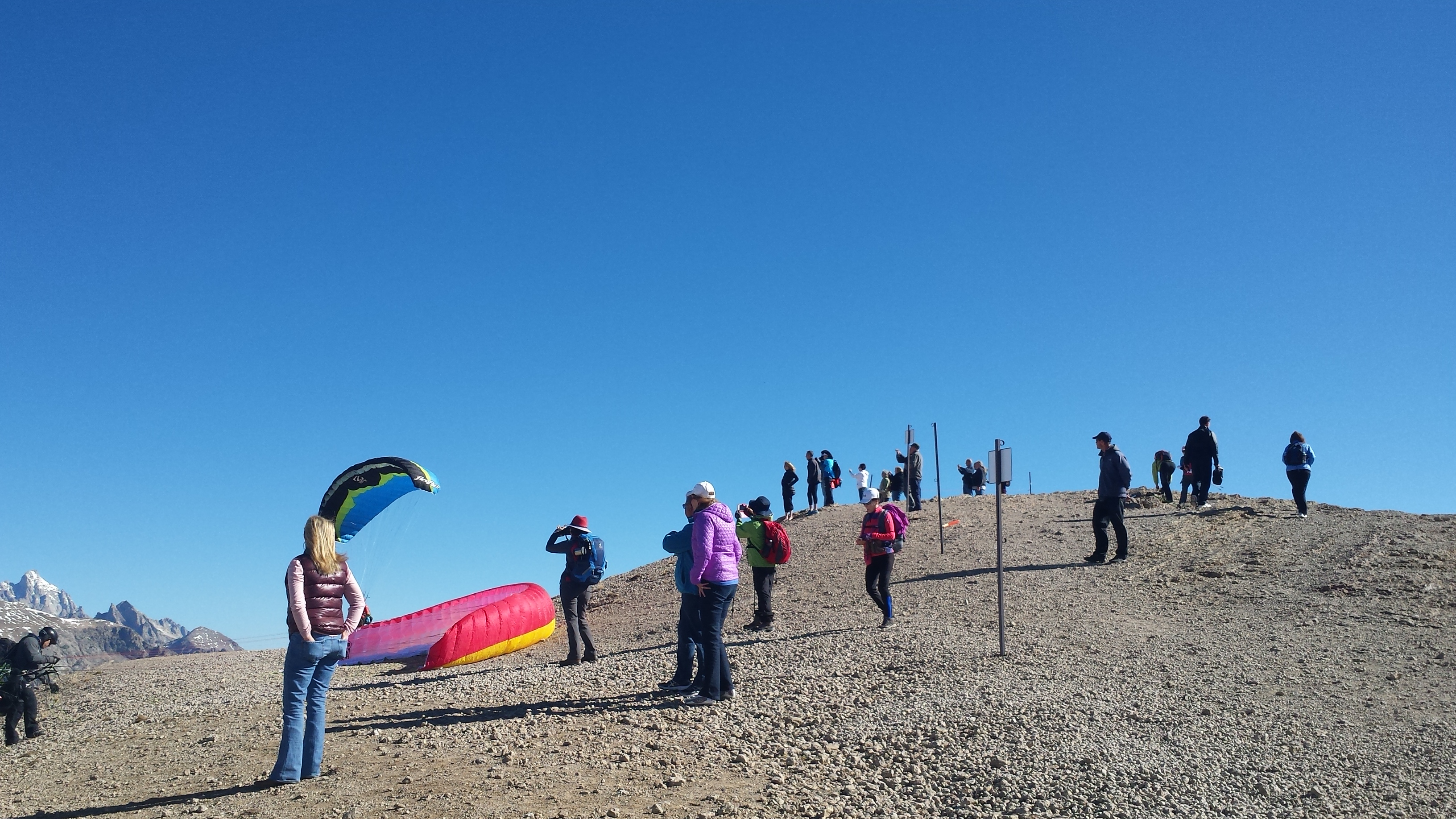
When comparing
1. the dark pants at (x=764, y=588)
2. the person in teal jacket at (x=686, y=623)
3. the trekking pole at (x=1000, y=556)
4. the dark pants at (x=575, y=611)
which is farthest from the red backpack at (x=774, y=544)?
the person in teal jacket at (x=686, y=623)

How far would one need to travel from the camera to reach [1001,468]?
10953mm

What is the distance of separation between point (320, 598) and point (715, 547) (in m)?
3.42

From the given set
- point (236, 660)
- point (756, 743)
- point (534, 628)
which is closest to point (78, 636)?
point (236, 660)

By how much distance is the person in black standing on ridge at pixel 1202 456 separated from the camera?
68.5ft

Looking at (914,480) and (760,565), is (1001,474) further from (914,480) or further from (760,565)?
(914,480)

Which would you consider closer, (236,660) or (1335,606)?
(1335,606)

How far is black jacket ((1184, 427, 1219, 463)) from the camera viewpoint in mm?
20891

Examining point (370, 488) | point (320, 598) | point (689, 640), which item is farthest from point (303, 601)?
point (370, 488)

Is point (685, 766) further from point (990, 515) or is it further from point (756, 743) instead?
point (990, 515)

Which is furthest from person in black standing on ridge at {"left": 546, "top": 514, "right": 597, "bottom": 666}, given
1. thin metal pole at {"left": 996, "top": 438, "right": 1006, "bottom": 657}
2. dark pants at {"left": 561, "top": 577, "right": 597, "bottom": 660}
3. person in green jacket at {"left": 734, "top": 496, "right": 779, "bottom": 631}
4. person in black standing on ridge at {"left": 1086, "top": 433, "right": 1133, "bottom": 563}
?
person in black standing on ridge at {"left": 1086, "top": 433, "right": 1133, "bottom": 563}

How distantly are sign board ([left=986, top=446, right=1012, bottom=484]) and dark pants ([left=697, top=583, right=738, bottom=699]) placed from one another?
3.75 meters

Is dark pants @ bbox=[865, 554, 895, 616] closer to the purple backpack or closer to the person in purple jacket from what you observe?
the purple backpack

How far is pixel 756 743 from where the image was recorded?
7754 millimetres

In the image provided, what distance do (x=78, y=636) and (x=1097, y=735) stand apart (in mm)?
68127
